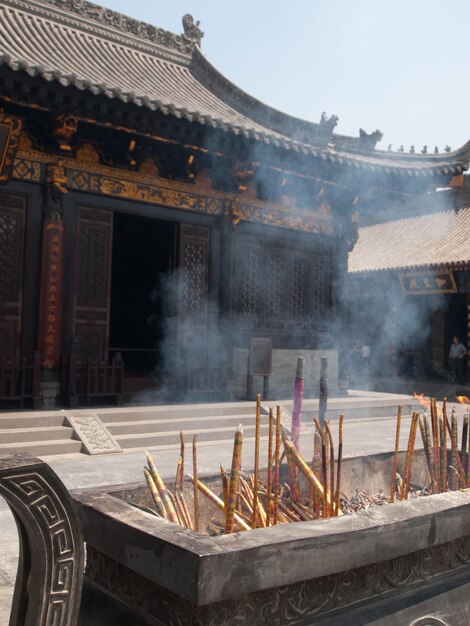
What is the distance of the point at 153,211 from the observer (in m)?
9.16

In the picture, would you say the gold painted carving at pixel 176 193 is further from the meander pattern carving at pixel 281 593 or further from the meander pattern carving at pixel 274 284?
the meander pattern carving at pixel 281 593

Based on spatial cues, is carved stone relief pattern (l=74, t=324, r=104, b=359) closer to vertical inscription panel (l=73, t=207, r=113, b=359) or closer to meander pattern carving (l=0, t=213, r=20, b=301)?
vertical inscription panel (l=73, t=207, r=113, b=359)

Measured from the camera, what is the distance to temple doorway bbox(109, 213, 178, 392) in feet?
40.0

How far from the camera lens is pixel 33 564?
158cm

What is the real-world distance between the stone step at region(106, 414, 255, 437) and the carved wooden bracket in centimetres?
582

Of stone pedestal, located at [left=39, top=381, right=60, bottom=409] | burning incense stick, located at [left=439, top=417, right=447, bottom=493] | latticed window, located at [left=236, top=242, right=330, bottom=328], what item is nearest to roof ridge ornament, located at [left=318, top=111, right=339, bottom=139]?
latticed window, located at [left=236, top=242, right=330, bottom=328]

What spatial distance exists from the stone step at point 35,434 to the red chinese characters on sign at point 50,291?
136 cm

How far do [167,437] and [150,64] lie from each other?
25.8 feet

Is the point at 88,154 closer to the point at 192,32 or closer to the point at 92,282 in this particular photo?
the point at 92,282

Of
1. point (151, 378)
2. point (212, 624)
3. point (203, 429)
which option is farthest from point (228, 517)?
point (151, 378)

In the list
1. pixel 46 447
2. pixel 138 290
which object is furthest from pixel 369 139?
pixel 46 447

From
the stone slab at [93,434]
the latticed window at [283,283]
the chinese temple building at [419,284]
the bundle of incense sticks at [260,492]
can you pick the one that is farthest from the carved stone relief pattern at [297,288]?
the bundle of incense sticks at [260,492]

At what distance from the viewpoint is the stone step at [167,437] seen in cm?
714

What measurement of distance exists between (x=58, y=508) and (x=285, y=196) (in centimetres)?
946
